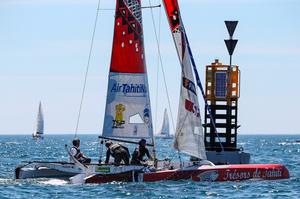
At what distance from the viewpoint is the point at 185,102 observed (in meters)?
34.0

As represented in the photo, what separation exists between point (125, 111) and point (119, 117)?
0.32m

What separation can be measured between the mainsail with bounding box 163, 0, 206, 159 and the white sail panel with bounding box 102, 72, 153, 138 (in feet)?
3.84

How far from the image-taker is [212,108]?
42844mm

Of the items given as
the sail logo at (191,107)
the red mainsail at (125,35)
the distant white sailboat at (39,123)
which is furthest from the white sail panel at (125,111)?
the distant white sailboat at (39,123)

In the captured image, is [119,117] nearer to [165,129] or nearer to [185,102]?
[185,102]

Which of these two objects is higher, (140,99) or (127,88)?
(127,88)

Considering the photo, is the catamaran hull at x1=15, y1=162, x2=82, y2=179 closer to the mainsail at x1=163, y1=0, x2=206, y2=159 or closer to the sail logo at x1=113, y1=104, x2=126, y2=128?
the sail logo at x1=113, y1=104, x2=126, y2=128

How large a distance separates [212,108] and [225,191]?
43.2 feet

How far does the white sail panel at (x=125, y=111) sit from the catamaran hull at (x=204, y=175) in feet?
6.64

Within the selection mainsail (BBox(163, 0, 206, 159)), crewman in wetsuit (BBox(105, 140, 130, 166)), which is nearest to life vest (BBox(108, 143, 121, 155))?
crewman in wetsuit (BBox(105, 140, 130, 166))

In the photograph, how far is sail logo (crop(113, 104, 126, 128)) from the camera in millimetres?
33875

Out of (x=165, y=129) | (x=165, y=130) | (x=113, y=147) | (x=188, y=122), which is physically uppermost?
(x=165, y=129)

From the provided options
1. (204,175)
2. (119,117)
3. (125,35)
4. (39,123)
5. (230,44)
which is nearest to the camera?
(204,175)

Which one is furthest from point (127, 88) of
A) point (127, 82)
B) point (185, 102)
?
point (185, 102)
